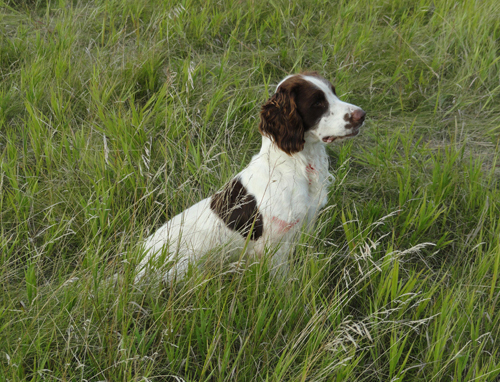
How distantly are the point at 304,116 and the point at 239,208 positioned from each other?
23.4 inches

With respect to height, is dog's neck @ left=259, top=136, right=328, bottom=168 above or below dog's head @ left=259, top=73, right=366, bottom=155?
below

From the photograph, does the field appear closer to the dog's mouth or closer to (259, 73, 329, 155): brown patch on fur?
the dog's mouth

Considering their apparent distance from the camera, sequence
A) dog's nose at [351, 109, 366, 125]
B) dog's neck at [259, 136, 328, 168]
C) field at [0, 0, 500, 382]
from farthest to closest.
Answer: dog's neck at [259, 136, 328, 168]
dog's nose at [351, 109, 366, 125]
field at [0, 0, 500, 382]

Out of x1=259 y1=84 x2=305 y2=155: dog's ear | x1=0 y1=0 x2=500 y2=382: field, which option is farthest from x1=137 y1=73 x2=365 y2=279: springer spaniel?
x1=0 y1=0 x2=500 y2=382: field

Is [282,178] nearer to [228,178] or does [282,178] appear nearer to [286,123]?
[286,123]

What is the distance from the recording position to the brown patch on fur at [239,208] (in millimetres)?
2342

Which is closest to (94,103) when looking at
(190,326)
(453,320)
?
(190,326)

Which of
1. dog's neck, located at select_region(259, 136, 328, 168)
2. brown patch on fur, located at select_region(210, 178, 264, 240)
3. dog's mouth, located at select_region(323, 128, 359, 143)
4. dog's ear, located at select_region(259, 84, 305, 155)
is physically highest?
dog's ear, located at select_region(259, 84, 305, 155)

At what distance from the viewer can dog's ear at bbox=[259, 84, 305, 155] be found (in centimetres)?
235

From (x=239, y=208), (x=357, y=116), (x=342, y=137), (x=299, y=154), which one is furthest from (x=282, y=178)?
(x=357, y=116)

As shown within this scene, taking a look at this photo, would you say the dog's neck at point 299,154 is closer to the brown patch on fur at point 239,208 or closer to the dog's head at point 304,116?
the dog's head at point 304,116

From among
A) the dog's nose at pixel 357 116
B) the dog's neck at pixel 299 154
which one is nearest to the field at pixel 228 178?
the dog's neck at pixel 299 154

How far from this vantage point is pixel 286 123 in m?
2.36

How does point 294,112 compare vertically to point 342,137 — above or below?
above
